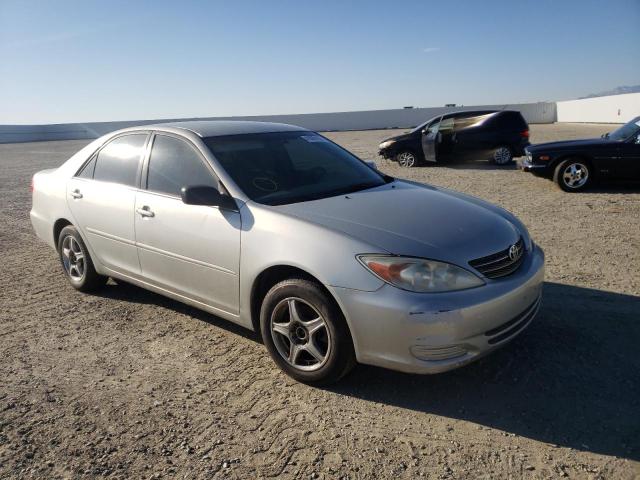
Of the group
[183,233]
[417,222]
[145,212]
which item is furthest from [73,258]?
[417,222]

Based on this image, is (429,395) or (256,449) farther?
(429,395)

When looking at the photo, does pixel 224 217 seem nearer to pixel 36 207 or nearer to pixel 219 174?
pixel 219 174

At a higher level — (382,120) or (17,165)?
(382,120)

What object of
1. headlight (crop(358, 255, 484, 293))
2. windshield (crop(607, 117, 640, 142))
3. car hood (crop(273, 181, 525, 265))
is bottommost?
headlight (crop(358, 255, 484, 293))

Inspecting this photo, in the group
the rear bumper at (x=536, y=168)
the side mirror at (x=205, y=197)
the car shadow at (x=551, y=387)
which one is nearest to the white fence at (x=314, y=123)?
the rear bumper at (x=536, y=168)

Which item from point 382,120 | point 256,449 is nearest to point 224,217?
point 256,449

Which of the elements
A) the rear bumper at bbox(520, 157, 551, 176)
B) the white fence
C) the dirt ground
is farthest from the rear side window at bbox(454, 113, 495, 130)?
the white fence

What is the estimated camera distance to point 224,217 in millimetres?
3426

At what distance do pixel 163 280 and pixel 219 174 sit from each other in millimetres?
998

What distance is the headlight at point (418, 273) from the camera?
2.76 m

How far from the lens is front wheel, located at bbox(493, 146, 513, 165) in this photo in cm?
1366

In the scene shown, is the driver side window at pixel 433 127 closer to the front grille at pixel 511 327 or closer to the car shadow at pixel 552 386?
the car shadow at pixel 552 386

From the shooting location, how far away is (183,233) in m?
3.65

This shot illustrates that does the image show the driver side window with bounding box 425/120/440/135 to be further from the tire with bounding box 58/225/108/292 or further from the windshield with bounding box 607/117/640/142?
the tire with bounding box 58/225/108/292
